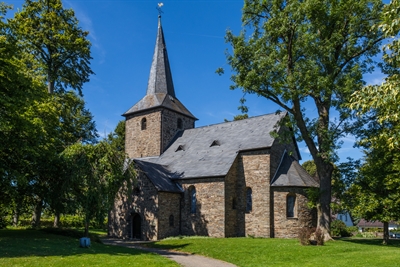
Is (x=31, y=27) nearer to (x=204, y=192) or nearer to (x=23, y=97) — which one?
(x=23, y=97)

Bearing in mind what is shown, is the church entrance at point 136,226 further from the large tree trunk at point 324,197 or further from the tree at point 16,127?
the large tree trunk at point 324,197

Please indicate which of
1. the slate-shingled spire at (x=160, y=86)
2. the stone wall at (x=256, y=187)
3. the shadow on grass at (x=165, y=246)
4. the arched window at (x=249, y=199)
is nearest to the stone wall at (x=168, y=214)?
the shadow on grass at (x=165, y=246)

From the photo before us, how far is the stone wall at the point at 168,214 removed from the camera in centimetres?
2745

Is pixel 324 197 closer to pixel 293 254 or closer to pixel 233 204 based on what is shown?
pixel 293 254

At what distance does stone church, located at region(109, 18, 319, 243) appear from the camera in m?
26.6

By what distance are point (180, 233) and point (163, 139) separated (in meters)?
10.6

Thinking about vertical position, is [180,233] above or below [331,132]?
below

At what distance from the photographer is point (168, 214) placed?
28.1 m

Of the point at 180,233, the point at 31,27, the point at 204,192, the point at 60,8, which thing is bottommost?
the point at 180,233

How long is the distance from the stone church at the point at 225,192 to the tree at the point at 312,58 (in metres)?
3.32

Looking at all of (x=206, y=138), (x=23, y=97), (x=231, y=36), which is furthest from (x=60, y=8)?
(x=206, y=138)

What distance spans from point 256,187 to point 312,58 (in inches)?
440

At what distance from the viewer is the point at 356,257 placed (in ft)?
52.0

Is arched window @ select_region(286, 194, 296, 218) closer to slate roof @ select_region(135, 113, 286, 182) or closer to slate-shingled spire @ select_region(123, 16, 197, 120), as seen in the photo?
slate roof @ select_region(135, 113, 286, 182)
